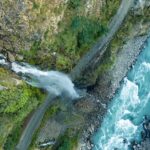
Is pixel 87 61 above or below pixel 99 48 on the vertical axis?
below

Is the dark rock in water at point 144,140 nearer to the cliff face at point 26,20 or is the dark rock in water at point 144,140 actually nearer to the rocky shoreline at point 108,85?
the rocky shoreline at point 108,85

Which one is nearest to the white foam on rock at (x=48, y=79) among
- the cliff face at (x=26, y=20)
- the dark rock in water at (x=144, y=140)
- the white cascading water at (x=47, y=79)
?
the white cascading water at (x=47, y=79)

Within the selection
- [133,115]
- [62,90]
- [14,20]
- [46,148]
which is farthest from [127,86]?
[14,20]

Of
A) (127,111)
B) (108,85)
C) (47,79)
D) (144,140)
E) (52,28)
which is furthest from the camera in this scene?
(127,111)

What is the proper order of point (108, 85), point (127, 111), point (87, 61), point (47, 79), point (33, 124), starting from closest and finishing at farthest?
point (33, 124) → point (47, 79) → point (87, 61) → point (108, 85) → point (127, 111)

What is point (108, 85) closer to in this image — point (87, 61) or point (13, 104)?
point (87, 61)

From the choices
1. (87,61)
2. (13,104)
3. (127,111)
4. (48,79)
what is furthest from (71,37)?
(127,111)

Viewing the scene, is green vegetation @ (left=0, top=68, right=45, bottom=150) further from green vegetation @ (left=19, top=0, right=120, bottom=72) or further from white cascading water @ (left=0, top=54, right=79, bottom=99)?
green vegetation @ (left=19, top=0, right=120, bottom=72)
